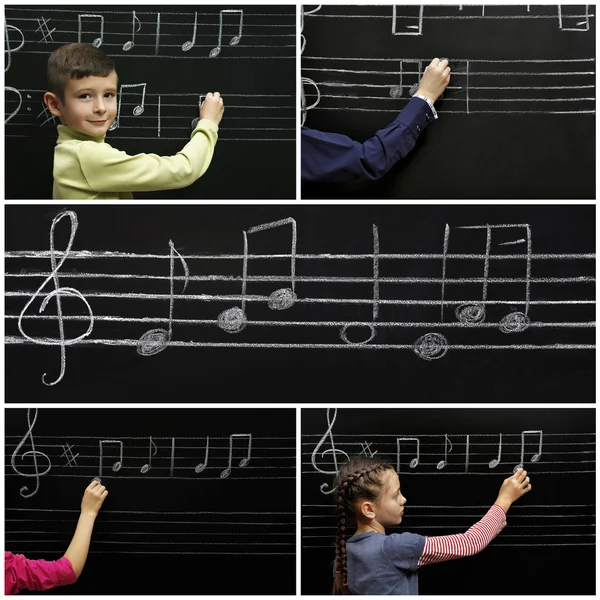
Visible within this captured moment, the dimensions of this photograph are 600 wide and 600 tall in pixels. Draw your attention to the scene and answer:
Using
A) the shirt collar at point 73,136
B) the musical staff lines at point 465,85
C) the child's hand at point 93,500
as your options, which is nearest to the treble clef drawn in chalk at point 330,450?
the child's hand at point 93,500

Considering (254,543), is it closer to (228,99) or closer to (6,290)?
(6,290)

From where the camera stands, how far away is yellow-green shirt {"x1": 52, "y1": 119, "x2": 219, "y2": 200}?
1.99 m

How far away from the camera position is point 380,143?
80.7 inches

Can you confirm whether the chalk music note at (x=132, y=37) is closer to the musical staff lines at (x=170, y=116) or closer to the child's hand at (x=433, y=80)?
the musical staff lines at (x=170, y=116)

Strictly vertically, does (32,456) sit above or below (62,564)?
above

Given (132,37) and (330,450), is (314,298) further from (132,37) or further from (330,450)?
(132,37)

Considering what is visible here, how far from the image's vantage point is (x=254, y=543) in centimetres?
210

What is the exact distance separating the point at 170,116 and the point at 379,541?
113 centimetres

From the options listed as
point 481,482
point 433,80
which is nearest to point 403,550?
point 481,482

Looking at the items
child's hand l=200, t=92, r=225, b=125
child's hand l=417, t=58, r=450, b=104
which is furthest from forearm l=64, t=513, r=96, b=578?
child's hand l=417, t=58, r=450, b=104

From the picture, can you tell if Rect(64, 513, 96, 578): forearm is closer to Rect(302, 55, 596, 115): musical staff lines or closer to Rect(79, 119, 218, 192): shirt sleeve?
Rect(79, 119, 218, 192): shirt sleeve

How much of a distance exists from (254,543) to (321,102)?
1103 millimetres

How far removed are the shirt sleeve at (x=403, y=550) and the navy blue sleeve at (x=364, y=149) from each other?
86 centimetres

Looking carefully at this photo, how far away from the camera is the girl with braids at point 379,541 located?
6.27ft
